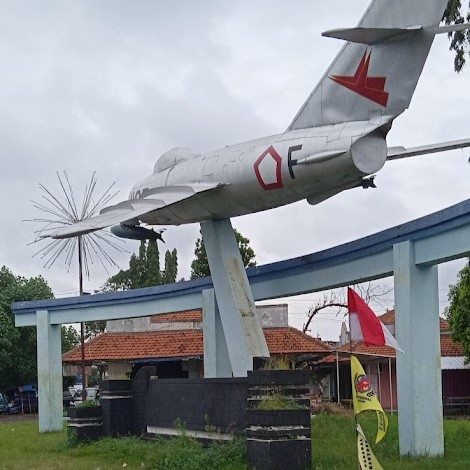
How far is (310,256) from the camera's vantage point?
16.1 meters

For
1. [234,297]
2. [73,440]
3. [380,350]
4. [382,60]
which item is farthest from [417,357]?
[380,350]

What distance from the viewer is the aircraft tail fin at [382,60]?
39.5 ft

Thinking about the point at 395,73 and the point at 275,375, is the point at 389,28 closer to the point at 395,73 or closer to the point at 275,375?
the point at 395,73

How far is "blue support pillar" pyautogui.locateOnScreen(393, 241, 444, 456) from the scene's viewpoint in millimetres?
13359

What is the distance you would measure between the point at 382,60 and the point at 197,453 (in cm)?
674

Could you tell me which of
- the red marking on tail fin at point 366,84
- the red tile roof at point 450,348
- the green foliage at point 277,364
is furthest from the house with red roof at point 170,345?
the red marking on tail fin at point 366,84

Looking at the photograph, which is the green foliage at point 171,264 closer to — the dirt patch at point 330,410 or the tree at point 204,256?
the tree at point 204,256

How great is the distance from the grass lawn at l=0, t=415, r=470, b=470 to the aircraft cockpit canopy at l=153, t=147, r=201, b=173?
198 inches

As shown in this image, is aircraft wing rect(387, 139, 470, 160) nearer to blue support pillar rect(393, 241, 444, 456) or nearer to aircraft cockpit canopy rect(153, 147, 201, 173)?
blue support pillar rect(393, 241, 444, 456)

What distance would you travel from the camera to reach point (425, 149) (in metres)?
13.2

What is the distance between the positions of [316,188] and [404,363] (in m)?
3.13

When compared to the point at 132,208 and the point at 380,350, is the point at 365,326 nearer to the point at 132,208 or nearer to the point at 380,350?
the point at 132,208

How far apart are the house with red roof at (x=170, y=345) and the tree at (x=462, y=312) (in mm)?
4734

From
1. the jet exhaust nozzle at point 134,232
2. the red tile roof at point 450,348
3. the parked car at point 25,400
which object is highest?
the jet exhaust nozzle at point 134,232
